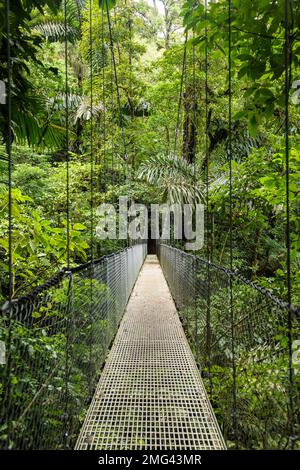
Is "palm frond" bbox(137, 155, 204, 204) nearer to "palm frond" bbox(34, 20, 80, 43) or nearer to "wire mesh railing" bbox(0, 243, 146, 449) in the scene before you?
"wire mesh railing" bbox(0, 243, 146, 449)

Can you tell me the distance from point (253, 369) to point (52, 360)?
2.73 ft

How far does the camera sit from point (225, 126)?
5.75 metres

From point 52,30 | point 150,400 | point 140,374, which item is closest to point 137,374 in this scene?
point 140,374

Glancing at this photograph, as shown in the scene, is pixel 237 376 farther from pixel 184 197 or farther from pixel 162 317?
pixel 184 197

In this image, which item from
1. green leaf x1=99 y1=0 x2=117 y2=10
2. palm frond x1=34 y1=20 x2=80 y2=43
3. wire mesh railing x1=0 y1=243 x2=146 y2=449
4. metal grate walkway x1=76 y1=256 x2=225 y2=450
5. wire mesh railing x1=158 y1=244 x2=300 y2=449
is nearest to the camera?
wire mesh railing x1=0 y1=243 x2=146 y2=449

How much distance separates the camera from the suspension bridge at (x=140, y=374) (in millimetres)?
967

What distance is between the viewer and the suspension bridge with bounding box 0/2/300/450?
967 millimetres

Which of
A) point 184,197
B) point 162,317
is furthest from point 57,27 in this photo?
point 162,317

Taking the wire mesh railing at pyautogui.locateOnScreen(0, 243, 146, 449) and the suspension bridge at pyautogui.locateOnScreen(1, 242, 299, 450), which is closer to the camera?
the wire mesh railing at pyautogui.locateOnScreen(0, 243, 146, 449)

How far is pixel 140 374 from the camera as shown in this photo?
1.94 metres

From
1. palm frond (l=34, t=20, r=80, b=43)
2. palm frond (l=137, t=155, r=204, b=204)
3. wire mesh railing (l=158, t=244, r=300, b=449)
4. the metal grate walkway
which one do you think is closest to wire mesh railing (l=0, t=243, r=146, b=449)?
the metal grate walkway

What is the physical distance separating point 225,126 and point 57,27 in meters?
4.27
